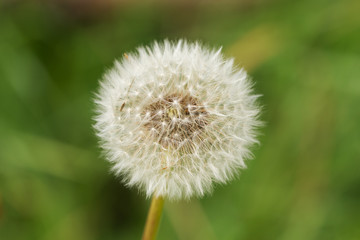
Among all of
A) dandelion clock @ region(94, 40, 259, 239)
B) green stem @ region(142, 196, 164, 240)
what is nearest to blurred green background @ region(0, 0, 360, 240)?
dandelion clock @ region(94, 40, 259, 239)

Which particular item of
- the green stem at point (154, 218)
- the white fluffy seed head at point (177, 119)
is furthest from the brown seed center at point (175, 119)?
the green stem at point (154, 218)

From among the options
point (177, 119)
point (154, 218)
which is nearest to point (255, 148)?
point (177, 119)

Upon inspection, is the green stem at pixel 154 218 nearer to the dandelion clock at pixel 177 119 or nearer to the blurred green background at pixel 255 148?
the dandelion clock at pixel 177 119

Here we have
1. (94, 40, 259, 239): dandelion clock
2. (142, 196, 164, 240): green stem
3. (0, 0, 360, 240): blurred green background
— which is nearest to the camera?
(142, 196, 164, 240): green stem

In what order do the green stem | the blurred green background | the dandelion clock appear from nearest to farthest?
the green stem, the dandelion clock, the blurred green background

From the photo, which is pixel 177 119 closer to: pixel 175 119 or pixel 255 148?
pixel 175 119

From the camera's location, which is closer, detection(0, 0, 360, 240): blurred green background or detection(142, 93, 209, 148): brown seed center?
detection(142, 93, 209, 148): brown seed center

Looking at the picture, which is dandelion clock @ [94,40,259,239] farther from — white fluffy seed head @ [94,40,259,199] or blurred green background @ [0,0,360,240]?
blurred green background @ [0,0,360,240]

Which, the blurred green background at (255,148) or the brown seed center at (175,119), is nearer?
the brown seed center at (175,119)
